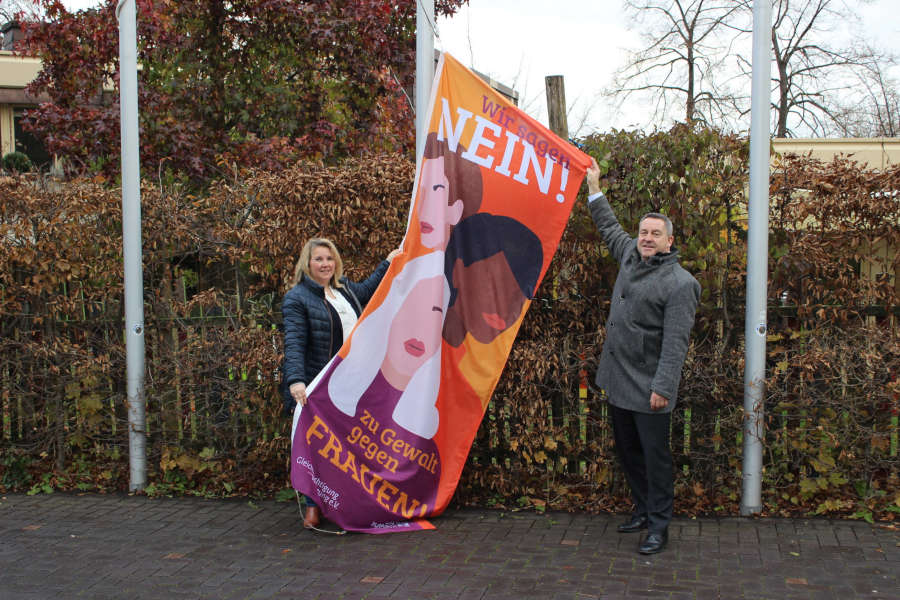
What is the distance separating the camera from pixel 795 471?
539 cm

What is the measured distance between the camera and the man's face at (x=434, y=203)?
200 inches

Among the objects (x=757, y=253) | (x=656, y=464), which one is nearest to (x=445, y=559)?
(x=656, y=464)

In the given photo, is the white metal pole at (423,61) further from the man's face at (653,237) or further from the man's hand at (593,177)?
the man's face at (653,237)

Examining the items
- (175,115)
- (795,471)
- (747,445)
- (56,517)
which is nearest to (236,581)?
(56,517)

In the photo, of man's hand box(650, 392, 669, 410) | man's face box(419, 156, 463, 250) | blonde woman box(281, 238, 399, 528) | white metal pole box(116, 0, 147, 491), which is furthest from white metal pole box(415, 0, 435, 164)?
man's hand box(650, 392, 669, 410)

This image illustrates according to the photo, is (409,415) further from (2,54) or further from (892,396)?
(2,54)

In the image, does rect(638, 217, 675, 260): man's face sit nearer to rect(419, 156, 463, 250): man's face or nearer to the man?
the man

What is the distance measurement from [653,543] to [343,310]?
2300 millimetres

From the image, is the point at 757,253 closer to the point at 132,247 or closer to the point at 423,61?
the point at 423,61

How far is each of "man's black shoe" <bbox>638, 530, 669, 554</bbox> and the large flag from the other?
128cm

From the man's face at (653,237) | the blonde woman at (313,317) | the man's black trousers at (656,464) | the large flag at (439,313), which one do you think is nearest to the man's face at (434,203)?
the large flag at (439,313)

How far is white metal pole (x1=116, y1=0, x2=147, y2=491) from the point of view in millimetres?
5965

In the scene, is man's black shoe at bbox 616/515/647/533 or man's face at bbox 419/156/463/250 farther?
man's face at bbox 419/156/463/250

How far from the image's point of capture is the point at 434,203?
510 cm
